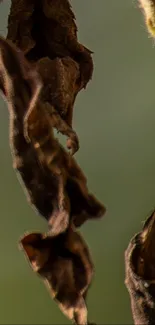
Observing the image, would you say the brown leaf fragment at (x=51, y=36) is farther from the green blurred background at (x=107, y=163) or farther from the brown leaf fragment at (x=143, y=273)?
the green blurred background at (x=107, y=163)

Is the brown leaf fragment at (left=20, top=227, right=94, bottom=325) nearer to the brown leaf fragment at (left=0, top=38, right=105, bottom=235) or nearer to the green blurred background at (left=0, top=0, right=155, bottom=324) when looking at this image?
the brown leaf fragment at (left=0, top=38, right=105, bottom=235)

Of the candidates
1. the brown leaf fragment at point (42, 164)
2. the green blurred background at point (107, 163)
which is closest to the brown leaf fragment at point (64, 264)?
the brown leaf fragment at point (42, 164)

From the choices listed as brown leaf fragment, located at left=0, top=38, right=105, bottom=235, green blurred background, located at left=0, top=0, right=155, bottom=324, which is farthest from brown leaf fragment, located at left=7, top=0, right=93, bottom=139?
green blurred background, located at left=0, top=0, right=155, bottom=324

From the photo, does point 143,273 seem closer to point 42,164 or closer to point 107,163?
point 42,164

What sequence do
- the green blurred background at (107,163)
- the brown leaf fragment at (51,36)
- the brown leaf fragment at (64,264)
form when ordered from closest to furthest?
the brown leaf fragment at (64,264), the brown leaf fragment at (51,36), the green blurred background at (107,163)

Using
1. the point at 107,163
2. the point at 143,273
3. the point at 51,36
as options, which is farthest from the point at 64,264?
the point at 107,163

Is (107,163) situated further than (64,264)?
Yes

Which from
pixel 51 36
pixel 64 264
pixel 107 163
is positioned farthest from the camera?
pixel 107 163
